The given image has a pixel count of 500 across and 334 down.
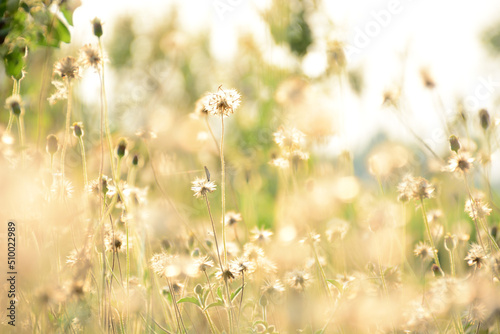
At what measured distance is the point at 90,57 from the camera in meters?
1.53

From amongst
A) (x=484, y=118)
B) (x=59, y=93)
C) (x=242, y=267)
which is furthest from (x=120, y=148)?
(x=484, y=118)

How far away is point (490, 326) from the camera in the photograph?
1425 mm

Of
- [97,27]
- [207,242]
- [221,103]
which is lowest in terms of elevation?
[207,242]

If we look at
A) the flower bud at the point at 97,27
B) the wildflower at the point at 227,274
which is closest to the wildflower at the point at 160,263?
the wildflower at the point at 227,274

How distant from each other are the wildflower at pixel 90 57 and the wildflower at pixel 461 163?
1131 millimetres

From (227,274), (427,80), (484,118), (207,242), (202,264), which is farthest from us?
(207,242)

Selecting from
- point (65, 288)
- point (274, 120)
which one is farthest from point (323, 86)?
point (65, 288)

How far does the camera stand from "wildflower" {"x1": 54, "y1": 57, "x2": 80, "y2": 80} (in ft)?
5.04

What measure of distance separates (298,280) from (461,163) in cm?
62

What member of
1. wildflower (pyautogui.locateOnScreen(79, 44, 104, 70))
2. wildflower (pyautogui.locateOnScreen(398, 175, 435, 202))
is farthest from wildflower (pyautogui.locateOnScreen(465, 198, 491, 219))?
wildflower (pyautogui.locateOnScreen(79, 44, 104, 70))

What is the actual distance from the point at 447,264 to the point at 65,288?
2.37 metres

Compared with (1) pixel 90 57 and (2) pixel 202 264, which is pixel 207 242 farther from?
(1) pixel 90 57

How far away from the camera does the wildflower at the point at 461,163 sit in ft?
4.76

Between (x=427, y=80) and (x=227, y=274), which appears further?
(x=427, y=80)
